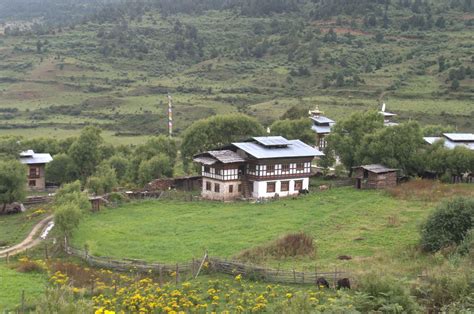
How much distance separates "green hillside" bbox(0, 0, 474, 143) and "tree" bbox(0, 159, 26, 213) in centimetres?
5133

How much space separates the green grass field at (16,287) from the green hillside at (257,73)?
7403cm

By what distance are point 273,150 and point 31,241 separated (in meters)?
25.1

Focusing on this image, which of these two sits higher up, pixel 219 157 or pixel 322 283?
pixel 219 157

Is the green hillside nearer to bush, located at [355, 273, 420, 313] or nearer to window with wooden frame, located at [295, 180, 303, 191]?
window with wooden frame, located at [295, 180, 303, 191]

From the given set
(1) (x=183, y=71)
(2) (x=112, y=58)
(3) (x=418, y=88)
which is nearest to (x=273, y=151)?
(3) (x=418, y=88)

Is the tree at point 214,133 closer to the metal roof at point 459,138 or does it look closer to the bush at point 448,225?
the metal roof at point 459,138

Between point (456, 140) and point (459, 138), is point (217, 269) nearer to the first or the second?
point (456, 140)

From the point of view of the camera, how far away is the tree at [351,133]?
70.4 m

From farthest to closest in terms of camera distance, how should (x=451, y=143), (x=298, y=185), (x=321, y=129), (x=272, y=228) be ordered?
(x=321, y=129) → (x=451, y=143) → (x=298, y=185) → (x=272, y=228)

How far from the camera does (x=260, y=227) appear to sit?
49.1m

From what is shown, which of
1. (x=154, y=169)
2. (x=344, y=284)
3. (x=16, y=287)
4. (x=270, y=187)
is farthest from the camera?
(x=154, y=169)

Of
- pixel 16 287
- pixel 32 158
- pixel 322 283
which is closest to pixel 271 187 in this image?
pixel 32 158

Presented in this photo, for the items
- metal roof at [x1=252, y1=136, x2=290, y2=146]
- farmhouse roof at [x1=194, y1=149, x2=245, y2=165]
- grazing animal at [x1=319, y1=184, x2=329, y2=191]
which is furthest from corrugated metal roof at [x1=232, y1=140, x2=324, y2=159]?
grazing animal at [x1=319, y1=184, x2=329, y2=191]

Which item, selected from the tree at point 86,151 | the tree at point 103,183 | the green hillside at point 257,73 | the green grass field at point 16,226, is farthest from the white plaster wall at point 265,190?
the green hillside at point 257,73
